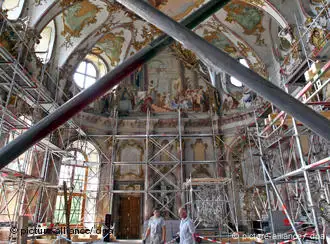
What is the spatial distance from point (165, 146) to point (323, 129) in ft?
43.4

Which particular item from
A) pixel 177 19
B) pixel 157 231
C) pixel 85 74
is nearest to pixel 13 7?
pixel 85 74

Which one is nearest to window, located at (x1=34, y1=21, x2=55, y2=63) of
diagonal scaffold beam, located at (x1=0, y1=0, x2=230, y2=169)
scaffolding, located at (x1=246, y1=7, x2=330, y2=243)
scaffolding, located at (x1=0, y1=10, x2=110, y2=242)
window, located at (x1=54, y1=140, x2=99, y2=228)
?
scaffolding, located at (x1=0, y1=10, x2=110, y2=242)

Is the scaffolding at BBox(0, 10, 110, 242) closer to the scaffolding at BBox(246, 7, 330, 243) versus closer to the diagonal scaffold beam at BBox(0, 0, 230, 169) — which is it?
the scaffolding at BBox(246, 7, 330, 243)

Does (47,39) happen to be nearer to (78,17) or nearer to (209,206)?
(78,17)

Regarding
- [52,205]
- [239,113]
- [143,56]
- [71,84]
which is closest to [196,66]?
[239,113]

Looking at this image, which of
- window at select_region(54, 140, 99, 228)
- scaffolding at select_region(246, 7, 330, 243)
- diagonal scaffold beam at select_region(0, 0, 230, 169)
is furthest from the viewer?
window at select_region(54, 140, 99, 228)

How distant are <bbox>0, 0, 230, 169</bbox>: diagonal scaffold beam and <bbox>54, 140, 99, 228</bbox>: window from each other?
12.0 m

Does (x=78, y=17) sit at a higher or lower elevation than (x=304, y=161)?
higher

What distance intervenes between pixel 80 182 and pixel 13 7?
7.97 meters

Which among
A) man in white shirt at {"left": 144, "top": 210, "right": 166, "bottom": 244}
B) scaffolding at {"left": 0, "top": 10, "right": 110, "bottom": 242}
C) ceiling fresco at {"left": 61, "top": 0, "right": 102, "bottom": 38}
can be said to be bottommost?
man in white shirt at {"left": 144, "top": 210, "right": 166, "bottom": 244}

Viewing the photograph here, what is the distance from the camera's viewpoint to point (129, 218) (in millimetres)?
13664

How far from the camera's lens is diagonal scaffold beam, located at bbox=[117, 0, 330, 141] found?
0.76 metres

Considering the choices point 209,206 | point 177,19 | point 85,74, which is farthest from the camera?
point 85,74

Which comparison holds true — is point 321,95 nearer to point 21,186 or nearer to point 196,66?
point 196,66
